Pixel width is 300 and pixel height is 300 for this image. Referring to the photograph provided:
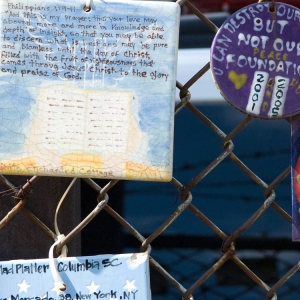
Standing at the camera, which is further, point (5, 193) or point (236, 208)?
point (236, 208)

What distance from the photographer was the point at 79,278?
2.69ft

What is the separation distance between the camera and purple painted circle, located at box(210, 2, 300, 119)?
0.85 metres

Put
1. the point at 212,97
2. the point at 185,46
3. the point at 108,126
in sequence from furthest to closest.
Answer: the point at 185,46 < the point at 212,97 < the point at 108,126

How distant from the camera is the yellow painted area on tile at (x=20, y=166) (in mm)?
795

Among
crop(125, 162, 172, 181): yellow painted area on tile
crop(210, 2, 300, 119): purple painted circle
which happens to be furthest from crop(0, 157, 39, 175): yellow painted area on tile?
crop(210, 2, 300, 119): purple painted circle

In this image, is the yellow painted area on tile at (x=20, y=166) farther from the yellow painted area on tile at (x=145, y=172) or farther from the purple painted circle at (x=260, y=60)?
the purple painted circle at (x=260, y=60)

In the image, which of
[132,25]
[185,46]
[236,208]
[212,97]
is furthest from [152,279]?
[132,25]

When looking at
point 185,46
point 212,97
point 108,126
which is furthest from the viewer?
point 185,46

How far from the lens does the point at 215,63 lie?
85 cm

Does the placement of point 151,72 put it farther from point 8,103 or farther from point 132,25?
point 8,103

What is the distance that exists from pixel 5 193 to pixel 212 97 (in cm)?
126

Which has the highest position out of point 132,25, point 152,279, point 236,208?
point 132,25

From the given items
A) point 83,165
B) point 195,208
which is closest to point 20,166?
point 83,165

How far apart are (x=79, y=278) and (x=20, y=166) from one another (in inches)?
7.0
